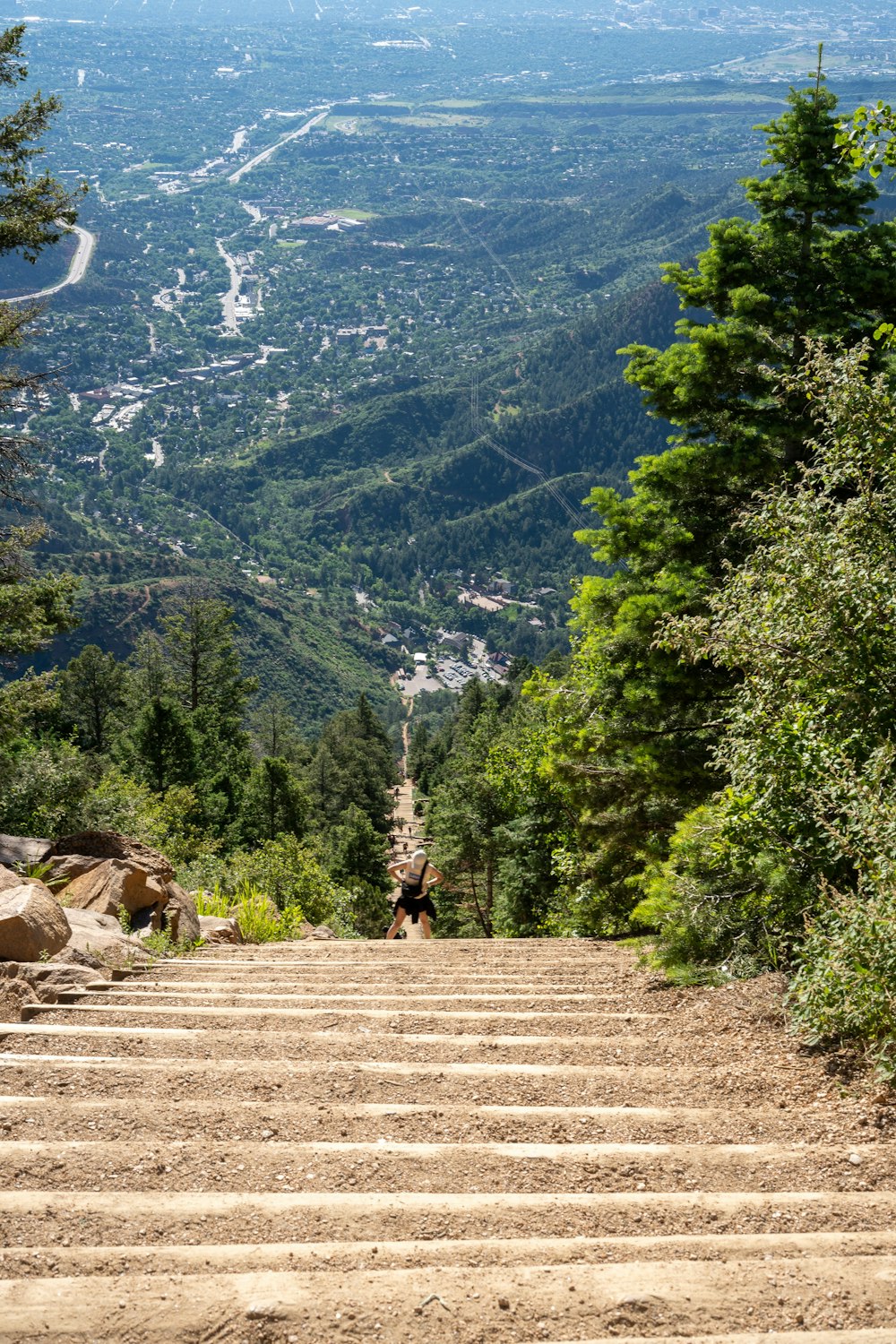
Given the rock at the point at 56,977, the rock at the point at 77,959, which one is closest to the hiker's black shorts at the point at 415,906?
the rock at the point at 77,959

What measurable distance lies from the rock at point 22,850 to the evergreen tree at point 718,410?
7239 millimetres

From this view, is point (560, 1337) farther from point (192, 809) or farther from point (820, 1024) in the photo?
point (192, 809)

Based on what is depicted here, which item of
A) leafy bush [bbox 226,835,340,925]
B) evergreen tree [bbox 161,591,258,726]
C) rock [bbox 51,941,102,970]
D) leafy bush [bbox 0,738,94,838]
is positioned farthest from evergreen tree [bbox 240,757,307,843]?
rock [bbox 51,941,102,970]

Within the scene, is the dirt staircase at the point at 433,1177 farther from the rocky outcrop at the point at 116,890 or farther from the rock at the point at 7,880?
the rocky outcrop at the point at 116,890

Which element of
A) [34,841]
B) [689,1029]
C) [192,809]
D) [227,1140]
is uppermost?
[227,1140]

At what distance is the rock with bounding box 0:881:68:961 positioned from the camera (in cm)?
785

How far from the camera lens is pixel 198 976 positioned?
8.77 metres

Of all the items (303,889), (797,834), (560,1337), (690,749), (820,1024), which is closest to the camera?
(560,1337)

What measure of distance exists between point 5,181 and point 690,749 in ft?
38.7

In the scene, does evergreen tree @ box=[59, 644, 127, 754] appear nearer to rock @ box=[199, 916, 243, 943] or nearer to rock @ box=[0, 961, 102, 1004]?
rock @ box=[199, 916, 243, 943]

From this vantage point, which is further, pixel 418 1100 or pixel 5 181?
pixel 5 181

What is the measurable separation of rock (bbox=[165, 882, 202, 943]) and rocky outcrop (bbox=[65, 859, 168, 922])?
15 cm

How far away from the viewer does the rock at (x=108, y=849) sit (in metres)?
12.2

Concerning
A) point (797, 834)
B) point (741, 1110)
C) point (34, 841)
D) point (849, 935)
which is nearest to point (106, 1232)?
point (741, 1110)
